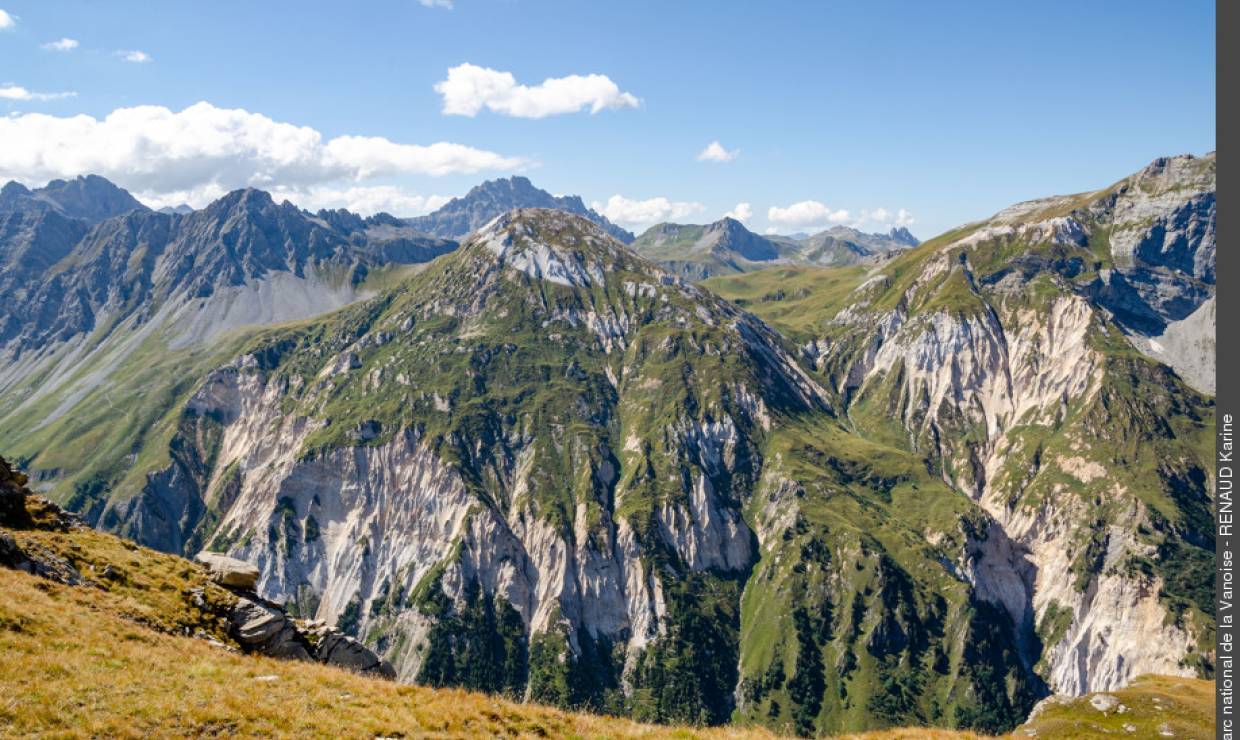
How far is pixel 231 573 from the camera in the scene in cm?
4834

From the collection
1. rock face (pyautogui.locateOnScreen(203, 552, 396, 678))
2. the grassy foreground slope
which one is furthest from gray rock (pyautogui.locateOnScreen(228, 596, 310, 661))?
the grassy foreground slope

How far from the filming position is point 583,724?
3247cm

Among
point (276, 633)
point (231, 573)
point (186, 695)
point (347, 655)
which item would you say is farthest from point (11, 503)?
point (186, 695)

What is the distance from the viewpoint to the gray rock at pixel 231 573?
48094 millimetres

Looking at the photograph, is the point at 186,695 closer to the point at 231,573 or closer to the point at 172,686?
the point at 172,686

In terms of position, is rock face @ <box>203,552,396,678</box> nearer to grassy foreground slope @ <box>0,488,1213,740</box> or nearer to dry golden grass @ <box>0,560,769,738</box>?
grassy foreground slope @ <box>0,488,1213,740</box>

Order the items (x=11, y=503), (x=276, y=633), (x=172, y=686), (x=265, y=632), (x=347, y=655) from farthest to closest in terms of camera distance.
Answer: (x=11, y=503) → (x=347, y=655) → (x=276, y=633) → (x=265, y=632) → (x=172, y=686)

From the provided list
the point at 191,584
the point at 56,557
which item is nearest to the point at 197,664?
the point at 191,584

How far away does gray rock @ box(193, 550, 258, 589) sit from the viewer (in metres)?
48.1

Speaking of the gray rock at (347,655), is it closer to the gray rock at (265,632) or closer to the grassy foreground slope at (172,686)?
the gray rock at (265,632)
